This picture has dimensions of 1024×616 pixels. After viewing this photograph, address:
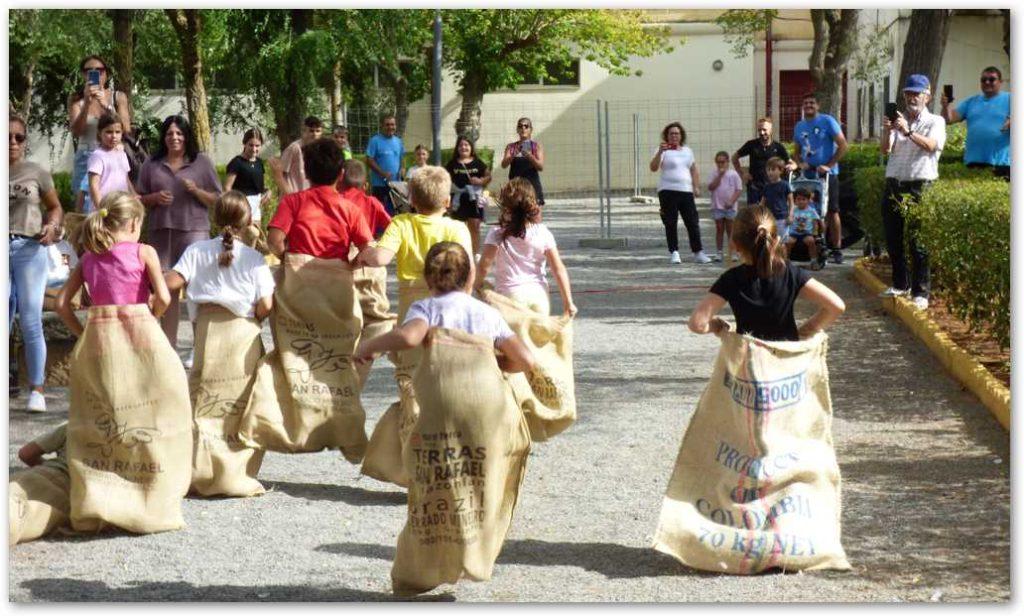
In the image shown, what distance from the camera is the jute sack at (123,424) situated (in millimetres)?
6676

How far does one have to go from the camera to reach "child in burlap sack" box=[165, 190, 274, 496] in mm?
7387

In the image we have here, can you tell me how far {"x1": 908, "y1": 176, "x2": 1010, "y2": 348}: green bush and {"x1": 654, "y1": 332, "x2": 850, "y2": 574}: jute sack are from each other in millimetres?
3608

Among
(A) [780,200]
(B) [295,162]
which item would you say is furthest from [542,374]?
(A) [780,200]

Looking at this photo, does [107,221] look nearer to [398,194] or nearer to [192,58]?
[398,194]

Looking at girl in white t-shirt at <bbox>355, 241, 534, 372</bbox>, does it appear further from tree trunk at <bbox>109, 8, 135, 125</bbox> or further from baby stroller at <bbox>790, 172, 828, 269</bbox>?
tree trunk at <bbox>109, 8, 135, 125</bbox>

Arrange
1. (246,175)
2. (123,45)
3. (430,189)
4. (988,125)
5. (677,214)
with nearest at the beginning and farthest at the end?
(430,189) < (988,125) < (246,175) < (677,214) < (123,45)

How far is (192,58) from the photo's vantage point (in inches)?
818

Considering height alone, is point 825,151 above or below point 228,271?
below

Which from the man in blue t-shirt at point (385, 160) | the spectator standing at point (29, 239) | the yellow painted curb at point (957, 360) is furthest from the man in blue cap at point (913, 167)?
the man in blue t-shirt at point (385, 160)

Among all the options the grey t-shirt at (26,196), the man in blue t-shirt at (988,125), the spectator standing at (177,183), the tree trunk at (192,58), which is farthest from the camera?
the tree trunk at (192,58)

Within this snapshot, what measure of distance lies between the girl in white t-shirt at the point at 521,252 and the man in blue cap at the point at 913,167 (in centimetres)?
531

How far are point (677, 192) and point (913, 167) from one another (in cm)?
636

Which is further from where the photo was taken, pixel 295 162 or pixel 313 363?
pixel 295 162

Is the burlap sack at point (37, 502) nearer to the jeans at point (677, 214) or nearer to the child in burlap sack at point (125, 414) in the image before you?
the child in burlap sack at point (125, 414)
